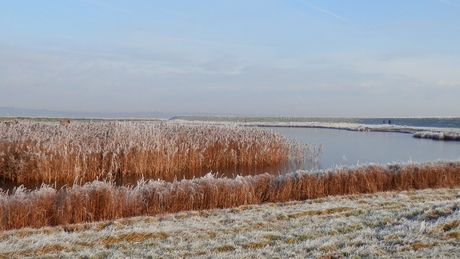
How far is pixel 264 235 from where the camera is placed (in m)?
6.79

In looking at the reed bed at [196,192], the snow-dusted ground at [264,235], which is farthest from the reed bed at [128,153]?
the snow-dusted ground at [264,235]

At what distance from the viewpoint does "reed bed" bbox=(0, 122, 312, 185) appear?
47.9 ft

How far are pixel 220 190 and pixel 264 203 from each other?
1.19 meters

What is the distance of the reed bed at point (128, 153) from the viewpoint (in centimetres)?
1461

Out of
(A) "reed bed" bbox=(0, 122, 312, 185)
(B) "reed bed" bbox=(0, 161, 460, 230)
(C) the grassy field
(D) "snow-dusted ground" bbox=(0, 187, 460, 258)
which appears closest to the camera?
(D) "snow-dusted ground" bbox=(0, 187, 460, 258)

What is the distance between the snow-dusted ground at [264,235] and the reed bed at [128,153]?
4918mm

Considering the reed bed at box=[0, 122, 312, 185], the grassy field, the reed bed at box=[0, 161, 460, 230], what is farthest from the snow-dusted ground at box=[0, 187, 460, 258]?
the reed bed at box=[0, 122, 312, 185]

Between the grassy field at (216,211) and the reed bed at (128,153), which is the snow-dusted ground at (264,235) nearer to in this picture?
the grassy field at (216,211)

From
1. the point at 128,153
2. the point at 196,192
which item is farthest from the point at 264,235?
the point at 128,153

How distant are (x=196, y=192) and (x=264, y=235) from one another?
343cm

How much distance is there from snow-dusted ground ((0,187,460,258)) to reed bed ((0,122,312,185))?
4.92 m

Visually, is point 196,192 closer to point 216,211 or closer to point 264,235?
point 216,211

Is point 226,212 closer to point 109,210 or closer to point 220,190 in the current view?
point 220,190

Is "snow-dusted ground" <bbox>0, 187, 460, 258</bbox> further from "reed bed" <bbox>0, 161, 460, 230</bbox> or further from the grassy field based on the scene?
"reed bed" <bbox>0, 161, 460, 230</bbox>
